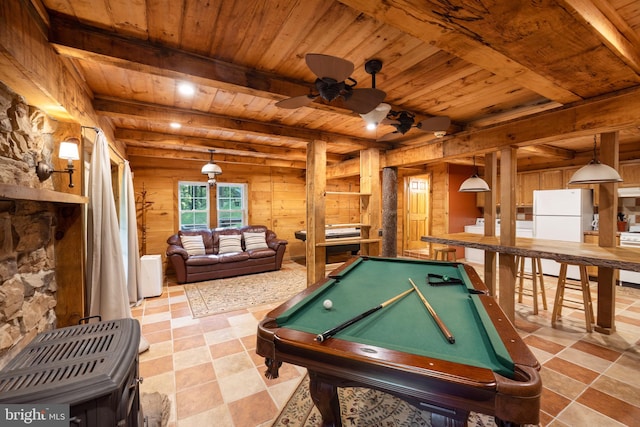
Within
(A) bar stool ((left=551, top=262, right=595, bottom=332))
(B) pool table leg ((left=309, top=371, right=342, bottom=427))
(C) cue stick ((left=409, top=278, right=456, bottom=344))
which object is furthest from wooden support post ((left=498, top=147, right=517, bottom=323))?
(B) pool table leg ((left=309, top=371, right=342, bottom=427))

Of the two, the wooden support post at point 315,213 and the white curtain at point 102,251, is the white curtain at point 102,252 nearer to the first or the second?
the white curtain at point 102,251

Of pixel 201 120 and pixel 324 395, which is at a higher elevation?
pixel 201 120

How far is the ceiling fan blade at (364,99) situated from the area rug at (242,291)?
290cm

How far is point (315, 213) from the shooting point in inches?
148

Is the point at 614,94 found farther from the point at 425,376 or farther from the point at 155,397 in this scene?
the point at 155,397

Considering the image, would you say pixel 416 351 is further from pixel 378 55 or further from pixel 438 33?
pixel 378 55

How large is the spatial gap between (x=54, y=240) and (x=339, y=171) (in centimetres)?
453

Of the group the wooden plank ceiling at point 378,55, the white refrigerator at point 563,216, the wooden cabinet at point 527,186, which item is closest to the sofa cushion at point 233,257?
the wooden plank ceiling at point 378,55

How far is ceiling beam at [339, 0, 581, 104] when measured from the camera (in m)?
1.15

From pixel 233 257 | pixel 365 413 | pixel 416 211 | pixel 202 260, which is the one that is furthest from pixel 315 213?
pixel 416 211

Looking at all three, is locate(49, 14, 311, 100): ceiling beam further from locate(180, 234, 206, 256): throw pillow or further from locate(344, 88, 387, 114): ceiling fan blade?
locate(180, 234, 206, 256): throw pillow

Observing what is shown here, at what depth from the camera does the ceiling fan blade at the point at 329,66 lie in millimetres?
1455

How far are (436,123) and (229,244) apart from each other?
449cm

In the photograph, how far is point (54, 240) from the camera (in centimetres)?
201
